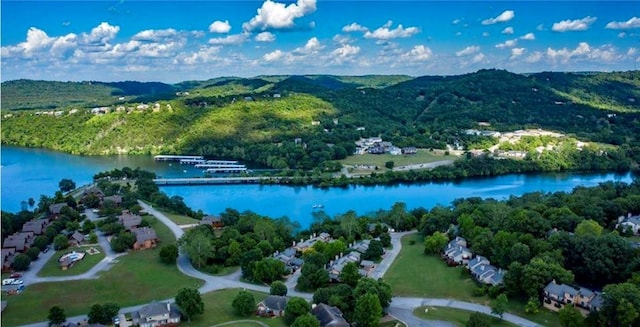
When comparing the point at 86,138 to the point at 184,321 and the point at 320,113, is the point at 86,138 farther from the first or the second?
the point at 184,321

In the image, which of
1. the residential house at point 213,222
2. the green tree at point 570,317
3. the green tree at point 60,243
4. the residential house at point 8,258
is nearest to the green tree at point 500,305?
the green tree at point 570,317

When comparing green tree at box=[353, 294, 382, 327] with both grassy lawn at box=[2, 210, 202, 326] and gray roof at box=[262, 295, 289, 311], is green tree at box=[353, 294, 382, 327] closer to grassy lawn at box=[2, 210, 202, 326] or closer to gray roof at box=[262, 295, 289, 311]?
gray roof at box=[262, 295, 289, 311]

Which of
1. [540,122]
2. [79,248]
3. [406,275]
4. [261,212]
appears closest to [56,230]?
[79,248]

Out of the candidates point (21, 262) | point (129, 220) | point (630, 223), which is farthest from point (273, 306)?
point (630, 223)

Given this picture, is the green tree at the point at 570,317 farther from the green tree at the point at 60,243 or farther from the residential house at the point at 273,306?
the green tree at the point at 60,243

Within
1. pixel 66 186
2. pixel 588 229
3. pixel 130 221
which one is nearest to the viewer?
pixel 588 229

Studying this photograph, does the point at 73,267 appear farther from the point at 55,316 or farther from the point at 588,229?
the point at 588,229

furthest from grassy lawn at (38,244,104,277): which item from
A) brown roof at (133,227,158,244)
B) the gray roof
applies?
the gray roof
